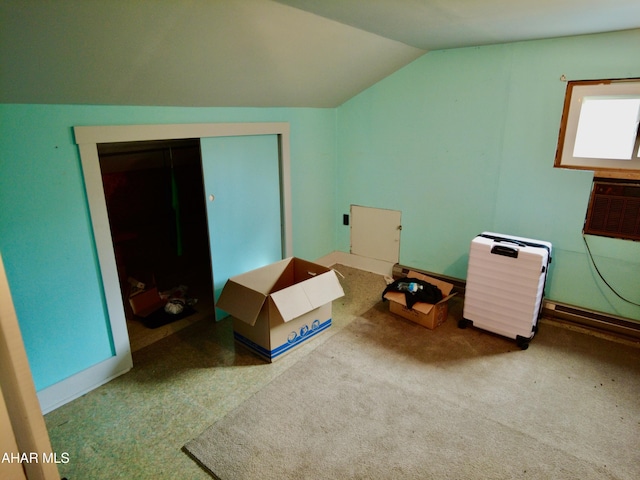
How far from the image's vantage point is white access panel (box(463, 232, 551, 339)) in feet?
8.07

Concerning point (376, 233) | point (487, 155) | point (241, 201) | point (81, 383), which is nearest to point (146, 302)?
point (81, 383)

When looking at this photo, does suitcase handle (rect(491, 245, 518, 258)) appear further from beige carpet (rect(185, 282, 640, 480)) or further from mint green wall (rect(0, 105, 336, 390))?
mint green wall (rect(0, 105, 336, 390))

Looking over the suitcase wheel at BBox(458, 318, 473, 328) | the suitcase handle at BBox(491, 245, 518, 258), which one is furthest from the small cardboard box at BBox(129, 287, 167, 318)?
the suitcase handle at BBox(491, 245, 518, 258)

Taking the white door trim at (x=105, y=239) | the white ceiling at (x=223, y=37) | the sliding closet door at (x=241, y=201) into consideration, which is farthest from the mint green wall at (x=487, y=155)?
the white door trim at (x=105, y=239)

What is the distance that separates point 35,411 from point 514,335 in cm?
263

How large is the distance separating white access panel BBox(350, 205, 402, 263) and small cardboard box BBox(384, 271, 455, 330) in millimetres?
648

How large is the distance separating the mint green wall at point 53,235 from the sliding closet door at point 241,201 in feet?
1.30

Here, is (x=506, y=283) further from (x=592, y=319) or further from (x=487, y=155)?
Result: (x=487, y=155)

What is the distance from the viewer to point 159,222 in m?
3.96

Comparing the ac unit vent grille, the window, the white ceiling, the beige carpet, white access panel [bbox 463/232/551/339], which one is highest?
the white ceiling

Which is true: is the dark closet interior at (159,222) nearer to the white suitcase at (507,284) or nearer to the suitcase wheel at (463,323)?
the suitcase wheel at (463,323)

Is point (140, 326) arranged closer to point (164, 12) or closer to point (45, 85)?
point (45, 85)

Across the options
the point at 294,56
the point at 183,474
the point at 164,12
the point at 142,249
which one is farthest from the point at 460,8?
the point at 142,249

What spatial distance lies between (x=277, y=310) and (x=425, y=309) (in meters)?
1.06
